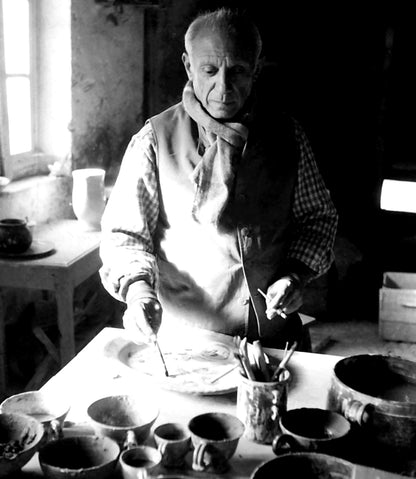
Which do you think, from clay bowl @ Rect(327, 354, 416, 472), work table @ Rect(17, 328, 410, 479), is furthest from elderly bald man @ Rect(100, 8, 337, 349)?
clay bowl @ Rect(327, 354, 416, 472)

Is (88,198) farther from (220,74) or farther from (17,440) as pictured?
(17,440)

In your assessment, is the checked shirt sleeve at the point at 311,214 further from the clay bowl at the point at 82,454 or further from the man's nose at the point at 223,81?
the clay bowl at the point at 82,454

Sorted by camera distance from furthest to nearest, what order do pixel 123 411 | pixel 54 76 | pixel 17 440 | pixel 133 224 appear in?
pixel 54 76 < pixel 133 224 < pixel 123 411 < pixel 17 440

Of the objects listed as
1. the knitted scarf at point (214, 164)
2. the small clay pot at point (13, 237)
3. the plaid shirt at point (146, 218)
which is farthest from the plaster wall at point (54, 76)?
the knitted scarf at point (214, 164)

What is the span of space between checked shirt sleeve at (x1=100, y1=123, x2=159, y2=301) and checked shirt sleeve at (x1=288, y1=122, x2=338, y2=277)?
522 millimetres

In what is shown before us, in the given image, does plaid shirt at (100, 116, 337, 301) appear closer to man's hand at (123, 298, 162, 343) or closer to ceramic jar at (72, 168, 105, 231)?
A: man's hand at (123, 298, 162, 343)

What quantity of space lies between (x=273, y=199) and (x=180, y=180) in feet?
1.10

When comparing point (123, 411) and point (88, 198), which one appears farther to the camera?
point (88, 198)

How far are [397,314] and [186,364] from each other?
315 centimetres

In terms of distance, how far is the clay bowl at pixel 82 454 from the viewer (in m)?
1.33

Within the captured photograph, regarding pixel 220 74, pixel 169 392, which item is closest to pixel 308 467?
pixel 169 392

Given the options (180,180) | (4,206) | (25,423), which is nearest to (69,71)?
(4,206)

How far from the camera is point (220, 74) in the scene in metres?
2.11

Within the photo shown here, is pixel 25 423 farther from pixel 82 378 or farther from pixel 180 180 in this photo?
pixel 180 180
